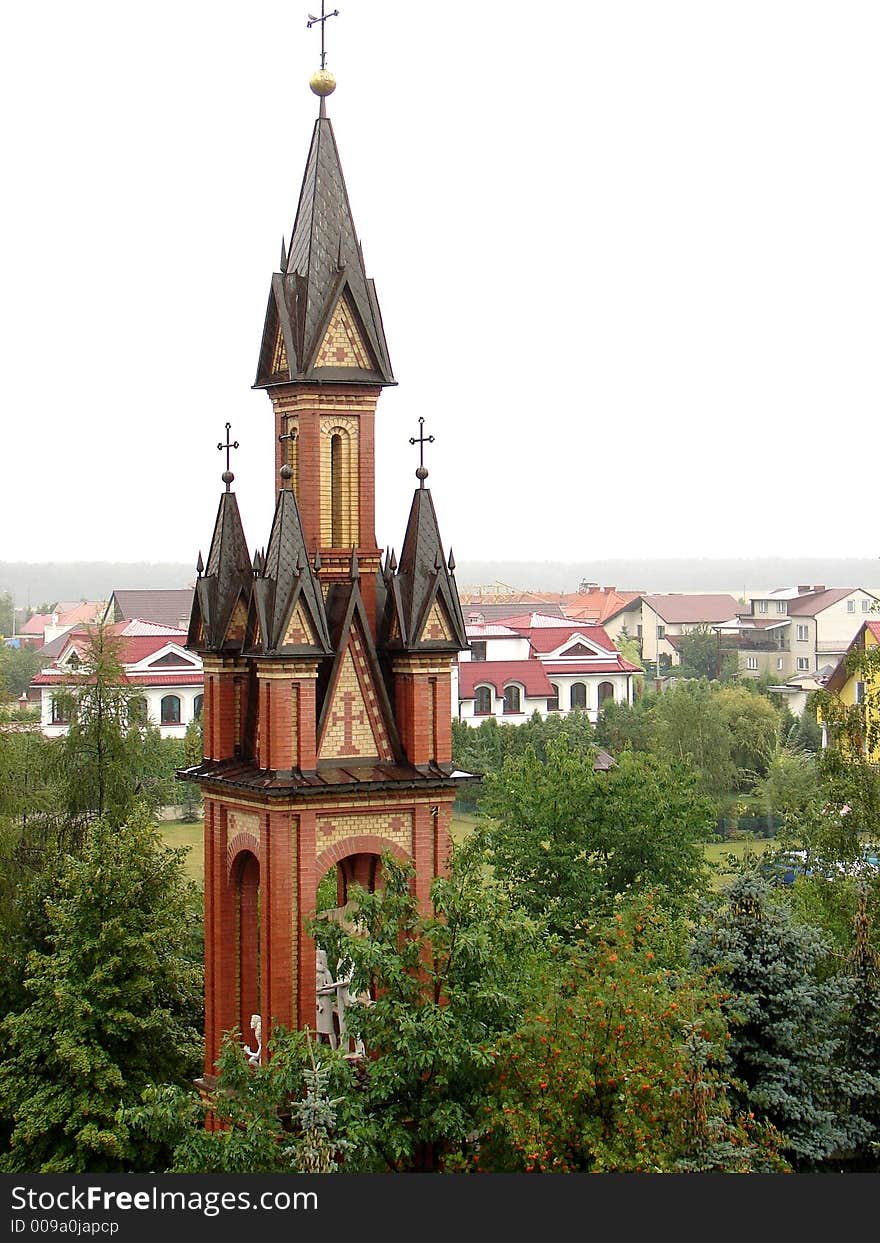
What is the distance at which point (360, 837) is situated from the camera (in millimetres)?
A: 25203

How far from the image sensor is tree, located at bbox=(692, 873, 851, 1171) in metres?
25.9

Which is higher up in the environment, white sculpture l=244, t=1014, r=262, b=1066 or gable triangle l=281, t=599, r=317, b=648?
gable triangle l=281, t=599, r=317, b=648

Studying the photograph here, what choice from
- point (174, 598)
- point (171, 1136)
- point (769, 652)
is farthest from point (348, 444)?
point (769, 652)

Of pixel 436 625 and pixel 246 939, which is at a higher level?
pixel 436 625

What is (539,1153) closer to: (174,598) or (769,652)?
(174,598)

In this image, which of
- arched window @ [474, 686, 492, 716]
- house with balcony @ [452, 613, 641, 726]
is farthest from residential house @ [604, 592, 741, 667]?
arched window @ [474, 686, 492, 716]

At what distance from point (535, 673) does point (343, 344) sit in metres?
85.2

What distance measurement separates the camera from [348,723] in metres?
25.3

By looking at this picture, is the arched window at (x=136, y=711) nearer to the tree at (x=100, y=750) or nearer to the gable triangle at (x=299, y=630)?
the tree at (x=100, y=750)

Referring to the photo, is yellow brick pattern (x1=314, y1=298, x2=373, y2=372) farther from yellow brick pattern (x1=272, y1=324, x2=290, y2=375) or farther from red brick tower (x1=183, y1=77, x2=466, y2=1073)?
yellow brick pattern (x1=272, y1=324, x2=290, y2=375)

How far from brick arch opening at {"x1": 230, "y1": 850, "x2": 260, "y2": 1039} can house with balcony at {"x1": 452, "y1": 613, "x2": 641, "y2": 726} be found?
76.7 meters

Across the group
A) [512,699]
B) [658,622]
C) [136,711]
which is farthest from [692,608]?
[136,711]

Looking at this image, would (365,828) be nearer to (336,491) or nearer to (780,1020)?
(336,491)

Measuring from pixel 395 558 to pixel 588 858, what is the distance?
17.9 m
